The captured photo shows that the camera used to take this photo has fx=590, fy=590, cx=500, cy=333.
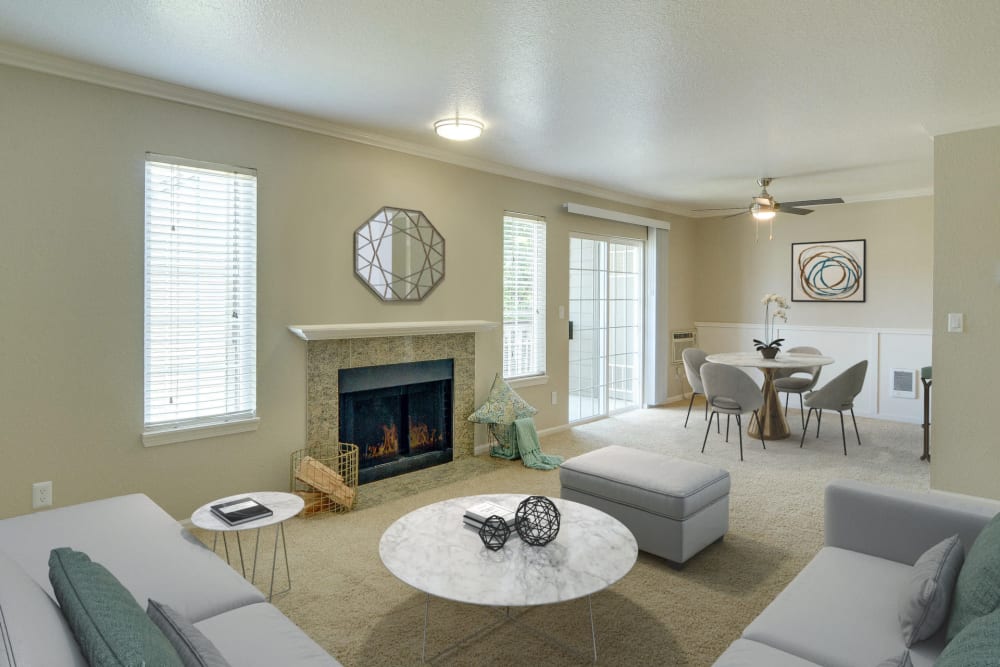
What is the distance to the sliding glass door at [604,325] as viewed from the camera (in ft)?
19.7

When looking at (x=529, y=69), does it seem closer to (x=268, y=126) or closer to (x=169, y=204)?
(x=268, y=126)

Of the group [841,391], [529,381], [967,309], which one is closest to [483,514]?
[529,381]

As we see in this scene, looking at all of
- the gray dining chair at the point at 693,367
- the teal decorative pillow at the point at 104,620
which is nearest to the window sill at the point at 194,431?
the teal decorative pillow at the point at 104,620

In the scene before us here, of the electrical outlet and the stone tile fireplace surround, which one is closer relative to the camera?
the electrical outlet

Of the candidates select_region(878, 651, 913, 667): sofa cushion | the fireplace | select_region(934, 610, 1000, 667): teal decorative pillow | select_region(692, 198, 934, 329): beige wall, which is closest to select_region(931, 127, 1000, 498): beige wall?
select_region(692, 198, 934, 329): beige wall

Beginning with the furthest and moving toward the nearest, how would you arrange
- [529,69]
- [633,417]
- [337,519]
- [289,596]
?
[633,417] → [337,519] → [529,69] → [289,596]

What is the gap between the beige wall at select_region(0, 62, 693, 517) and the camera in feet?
9.27

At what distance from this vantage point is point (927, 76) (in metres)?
3.03

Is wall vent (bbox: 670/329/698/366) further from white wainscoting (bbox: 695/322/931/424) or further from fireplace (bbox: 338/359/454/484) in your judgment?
fireplace (bbox: 338/359/454/484)

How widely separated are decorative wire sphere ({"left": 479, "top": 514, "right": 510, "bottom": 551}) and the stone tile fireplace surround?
1.96 metres

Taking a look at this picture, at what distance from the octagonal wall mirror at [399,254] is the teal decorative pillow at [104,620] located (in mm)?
2999

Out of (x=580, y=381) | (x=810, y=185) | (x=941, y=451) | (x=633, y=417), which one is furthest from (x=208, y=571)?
(x=810, y=185)

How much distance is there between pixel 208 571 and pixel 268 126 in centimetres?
273

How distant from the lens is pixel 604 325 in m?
6.45
